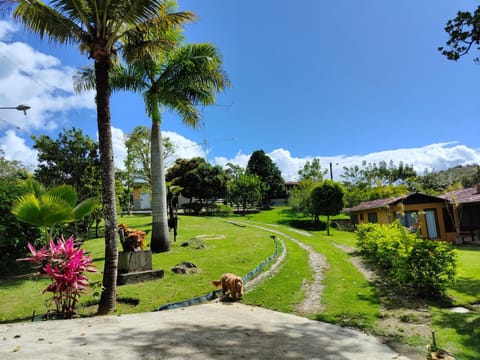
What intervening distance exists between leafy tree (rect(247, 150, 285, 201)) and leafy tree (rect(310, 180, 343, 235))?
23.3m

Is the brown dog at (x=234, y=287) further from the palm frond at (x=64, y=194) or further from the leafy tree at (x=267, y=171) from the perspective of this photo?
the leafy tree at (x=267, y=171)

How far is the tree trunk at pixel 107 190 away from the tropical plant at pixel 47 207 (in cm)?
64

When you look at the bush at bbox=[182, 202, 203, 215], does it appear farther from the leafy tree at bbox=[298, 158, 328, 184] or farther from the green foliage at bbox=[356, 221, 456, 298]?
the green foliage at bbox=[356, 221, 456, 298]

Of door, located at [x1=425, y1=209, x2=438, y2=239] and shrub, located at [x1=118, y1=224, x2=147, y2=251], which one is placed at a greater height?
shrub, located at [x1=118, y1=224, x2=147, y2=251]

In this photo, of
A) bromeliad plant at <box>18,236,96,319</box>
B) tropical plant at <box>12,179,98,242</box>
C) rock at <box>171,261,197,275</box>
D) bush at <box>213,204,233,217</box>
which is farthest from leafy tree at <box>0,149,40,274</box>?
bush at <box>213,204,233,217</box>

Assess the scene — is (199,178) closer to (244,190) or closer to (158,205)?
(244,190)

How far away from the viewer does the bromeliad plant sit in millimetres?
5500

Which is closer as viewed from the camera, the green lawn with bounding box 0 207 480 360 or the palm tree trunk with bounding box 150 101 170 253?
the green lawn with bounding box 0 207 480 360

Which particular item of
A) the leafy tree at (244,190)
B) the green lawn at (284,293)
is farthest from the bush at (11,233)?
the leafy tree at (244,190)

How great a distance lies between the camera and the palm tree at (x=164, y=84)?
12625mm

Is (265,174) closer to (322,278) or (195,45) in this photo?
(195,45)

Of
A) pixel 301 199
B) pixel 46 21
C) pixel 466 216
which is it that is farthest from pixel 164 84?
pixel 301 199

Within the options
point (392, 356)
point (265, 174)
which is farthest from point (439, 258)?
point (265, 174)

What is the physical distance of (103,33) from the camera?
21.7 ft
